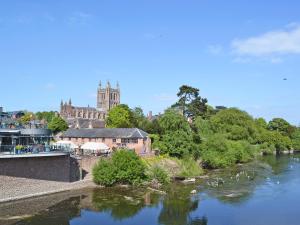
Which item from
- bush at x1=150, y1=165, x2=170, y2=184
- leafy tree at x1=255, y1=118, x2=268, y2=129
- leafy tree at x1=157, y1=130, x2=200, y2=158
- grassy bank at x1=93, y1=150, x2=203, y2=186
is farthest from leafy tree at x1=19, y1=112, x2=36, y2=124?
leafy tree at x1=255, y1=118, x2=268, y2=129

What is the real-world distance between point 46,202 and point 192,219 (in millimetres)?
15169

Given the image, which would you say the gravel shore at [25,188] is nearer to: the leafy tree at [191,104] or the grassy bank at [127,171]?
the grassy bank at [127,171]

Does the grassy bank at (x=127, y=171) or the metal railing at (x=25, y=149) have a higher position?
the metal railing at (x=25, y=149)

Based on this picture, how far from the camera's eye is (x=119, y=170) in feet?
175

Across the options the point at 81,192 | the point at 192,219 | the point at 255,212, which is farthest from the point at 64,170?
the point at 255,212

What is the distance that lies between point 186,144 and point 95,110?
102m

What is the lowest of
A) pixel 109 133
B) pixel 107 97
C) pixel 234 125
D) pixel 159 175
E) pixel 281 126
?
pixel 159 175

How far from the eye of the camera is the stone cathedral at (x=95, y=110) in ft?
400

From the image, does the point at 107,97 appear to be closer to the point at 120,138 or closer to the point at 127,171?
the point at 120,138

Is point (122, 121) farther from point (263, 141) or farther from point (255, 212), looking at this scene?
point (255, 212)

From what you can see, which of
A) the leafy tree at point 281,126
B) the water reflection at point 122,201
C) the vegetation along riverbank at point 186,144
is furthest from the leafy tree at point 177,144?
the leafy tree at point 281,126

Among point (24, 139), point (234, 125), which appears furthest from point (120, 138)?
point (234, 125)

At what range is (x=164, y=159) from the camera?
64.9 meters

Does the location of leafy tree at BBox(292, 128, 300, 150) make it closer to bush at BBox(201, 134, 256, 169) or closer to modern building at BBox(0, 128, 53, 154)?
bush at BBox(201, 134, 256, 169)
